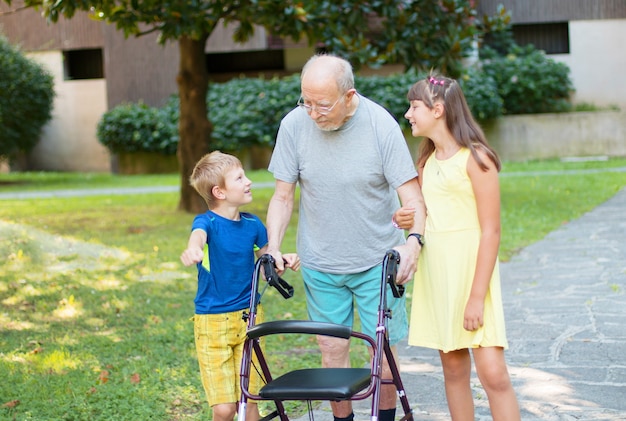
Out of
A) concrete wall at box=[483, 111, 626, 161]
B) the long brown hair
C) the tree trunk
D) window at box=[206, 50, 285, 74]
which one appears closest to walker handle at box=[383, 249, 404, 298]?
the long brown hair

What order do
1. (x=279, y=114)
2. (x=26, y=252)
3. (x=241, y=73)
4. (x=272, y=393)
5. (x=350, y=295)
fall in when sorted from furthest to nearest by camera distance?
(x=241, y=73)
(x=279, y=114)
(x=26, y=252)
(x=350, y=295)
(x=272, y=393)

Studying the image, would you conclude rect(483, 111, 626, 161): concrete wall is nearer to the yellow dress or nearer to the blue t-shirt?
the yellow dress

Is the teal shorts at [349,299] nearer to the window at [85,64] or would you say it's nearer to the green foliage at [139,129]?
the green foliage at [139,129]

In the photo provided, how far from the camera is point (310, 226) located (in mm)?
4430

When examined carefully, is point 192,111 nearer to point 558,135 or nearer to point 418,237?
point 418,237

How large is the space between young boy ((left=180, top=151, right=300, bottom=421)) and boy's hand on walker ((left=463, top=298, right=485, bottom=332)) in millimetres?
934

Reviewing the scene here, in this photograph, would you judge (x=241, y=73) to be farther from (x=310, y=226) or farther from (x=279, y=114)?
(x=310, y=226)

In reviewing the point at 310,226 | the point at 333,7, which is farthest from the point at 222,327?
the point at 333,7

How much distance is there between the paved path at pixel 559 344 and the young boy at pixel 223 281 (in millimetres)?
990

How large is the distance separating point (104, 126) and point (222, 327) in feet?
69.6

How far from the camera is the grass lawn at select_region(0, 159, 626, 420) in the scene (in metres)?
5.46

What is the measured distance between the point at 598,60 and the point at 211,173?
23798 millimetres

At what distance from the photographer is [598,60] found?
26.3 metres

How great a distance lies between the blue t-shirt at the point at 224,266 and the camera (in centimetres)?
418
